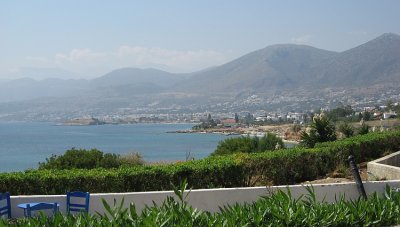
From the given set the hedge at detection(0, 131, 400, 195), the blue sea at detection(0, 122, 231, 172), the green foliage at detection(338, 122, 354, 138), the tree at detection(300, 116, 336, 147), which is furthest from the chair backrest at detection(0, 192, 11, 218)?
the blue sea at detection(0, 122, 231, 172)

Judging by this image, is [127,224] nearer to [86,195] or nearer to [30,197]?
[86,195]

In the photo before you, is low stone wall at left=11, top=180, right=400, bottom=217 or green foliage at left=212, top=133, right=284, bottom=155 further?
green foliage at left=212, top=133, right=284, bottom=155

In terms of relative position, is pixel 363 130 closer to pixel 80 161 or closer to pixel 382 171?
pixel 382 171

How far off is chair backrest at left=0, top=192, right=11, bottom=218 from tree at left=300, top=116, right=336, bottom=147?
1300cm

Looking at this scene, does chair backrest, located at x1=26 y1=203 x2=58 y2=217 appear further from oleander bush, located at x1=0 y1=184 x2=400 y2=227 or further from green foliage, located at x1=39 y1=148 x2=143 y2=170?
green foliage, located at x1=39 y1=148 x2=143 y2=170

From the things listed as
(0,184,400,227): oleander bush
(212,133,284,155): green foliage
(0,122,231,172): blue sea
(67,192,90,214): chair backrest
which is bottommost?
(0,122,231,172): blue sea

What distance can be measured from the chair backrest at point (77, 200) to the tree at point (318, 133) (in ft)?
40.5

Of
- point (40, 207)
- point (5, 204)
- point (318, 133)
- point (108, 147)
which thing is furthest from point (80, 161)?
point (108, 147)

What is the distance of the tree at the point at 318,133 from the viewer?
21.0 metres

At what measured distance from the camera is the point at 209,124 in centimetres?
15438

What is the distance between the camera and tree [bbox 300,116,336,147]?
68.8 feet

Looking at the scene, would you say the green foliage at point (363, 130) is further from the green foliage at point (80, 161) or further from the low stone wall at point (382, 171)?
the green foliage at point (80, 161)

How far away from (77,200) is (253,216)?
15.1 ft

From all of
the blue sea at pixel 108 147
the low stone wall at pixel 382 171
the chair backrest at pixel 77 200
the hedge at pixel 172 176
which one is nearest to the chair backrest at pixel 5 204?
the chair backrest at pixel 77 200
